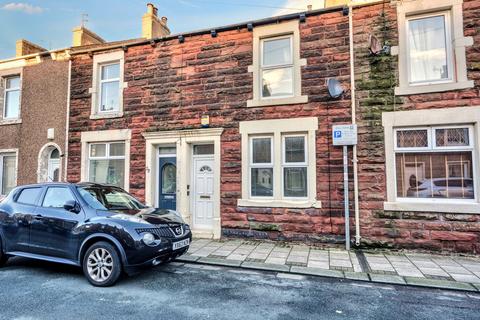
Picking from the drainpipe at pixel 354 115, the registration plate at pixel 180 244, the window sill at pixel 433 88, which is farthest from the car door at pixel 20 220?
the window sill at pixel 433 88

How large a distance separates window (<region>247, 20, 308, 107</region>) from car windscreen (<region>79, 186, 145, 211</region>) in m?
3.85

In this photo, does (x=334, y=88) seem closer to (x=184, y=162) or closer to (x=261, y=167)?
(x=261, y=167)

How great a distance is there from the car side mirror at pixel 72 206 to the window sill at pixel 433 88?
7.00 m

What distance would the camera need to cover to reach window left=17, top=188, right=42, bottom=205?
593cm

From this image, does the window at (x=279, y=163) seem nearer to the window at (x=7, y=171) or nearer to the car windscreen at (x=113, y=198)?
the car windscreen at (x=113, y=198)

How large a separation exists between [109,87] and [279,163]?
20.0 feet

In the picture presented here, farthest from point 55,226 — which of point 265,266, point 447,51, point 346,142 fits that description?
point 447,51

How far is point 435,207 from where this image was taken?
6871mm

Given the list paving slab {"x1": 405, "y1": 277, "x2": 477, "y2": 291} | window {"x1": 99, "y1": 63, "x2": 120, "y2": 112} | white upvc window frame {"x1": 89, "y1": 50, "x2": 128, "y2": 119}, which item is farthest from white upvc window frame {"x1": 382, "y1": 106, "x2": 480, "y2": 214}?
window {"x1": 99, "y1": 63, "x2": 120, "y2": 112}

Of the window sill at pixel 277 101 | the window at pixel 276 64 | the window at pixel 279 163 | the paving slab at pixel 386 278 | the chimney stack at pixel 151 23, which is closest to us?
the paving slab at pixel 386 278

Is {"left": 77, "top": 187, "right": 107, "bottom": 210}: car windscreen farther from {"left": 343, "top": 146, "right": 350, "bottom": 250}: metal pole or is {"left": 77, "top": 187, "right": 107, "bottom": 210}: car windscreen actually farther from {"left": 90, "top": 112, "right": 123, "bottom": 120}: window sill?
{"left": 343, "top": 146, "right": 350, "bottom": 250}: metal pole

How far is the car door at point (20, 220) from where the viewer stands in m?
5.71

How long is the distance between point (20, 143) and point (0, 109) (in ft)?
6.07

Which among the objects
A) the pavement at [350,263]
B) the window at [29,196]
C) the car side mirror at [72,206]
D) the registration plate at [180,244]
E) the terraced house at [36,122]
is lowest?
the pavement at [350,263]
